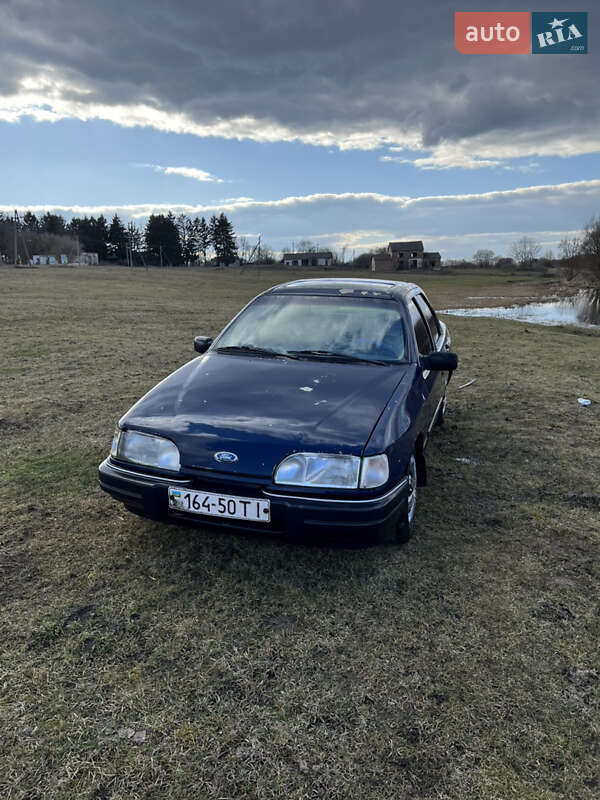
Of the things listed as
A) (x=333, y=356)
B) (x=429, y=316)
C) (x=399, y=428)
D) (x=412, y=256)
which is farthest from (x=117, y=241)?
(x=399, y=428)

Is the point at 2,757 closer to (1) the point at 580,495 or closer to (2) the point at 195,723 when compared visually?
(2) the point at 195,723

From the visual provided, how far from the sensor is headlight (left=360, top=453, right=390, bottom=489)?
263 cm

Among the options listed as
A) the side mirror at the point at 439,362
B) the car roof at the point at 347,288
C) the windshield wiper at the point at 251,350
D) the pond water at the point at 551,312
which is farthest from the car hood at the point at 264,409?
the pond water at the point at 551,312

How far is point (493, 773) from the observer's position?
1.80 meters

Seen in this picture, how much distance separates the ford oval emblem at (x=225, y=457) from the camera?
8.73 ft

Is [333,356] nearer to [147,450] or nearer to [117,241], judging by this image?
[147,450]

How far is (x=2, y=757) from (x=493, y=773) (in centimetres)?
171

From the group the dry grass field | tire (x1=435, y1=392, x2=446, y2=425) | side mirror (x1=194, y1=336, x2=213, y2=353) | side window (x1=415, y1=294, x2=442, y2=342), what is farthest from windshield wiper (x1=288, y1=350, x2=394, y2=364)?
tire (x1=435, y1=392, x2=446, y2=425)

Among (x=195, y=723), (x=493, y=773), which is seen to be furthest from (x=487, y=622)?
(x=195, y=723)

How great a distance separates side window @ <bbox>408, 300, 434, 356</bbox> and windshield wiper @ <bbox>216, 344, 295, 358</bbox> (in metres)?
1.11

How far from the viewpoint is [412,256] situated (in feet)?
337

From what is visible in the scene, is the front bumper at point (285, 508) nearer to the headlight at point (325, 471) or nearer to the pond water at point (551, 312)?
the headlight at point (325, 471)

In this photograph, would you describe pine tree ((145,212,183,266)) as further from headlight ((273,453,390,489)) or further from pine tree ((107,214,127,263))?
headlight ((273,453,390,489))

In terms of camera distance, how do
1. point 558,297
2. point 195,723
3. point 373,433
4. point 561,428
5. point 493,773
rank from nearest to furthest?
point 493,773, point 195,723, point 373,433, point 561,428, point 558,297
